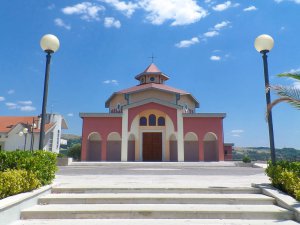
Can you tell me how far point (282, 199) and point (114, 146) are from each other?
84.5 feet

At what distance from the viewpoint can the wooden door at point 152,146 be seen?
30.0 meters

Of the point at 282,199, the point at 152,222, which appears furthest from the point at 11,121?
the point at 282,199

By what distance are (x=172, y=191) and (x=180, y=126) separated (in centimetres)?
2263

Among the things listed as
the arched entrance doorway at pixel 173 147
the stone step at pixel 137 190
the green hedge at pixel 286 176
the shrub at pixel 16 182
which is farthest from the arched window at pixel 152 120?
the shrub at pixel 16 182

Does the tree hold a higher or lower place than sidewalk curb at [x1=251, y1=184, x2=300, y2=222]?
higher

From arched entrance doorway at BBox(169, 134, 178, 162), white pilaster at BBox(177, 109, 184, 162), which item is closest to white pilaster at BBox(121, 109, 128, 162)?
arched entrance doorway at BBox(169, 134, 178, 162)

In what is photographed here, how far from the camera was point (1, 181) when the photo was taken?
225 inches

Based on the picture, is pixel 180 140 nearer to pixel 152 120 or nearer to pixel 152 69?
pixel 152 120

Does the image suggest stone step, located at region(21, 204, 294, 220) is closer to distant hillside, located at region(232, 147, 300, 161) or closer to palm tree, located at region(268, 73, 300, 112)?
palm tree, located at region(268, 73, 300, 112)

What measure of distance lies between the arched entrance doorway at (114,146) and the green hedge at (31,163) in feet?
75.1

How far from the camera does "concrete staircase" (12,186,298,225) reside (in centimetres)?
567

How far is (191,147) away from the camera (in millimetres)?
30969

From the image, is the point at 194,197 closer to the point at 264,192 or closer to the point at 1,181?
the point at 264,192

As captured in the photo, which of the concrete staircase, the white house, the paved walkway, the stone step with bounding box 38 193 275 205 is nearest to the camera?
the concrete staircase
